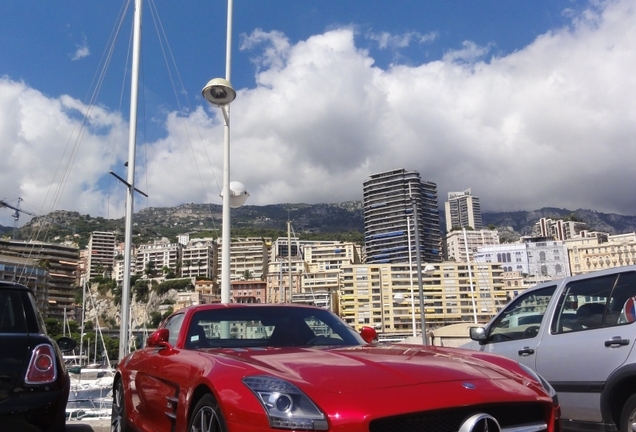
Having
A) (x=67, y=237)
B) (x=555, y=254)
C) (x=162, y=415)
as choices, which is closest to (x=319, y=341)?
(x=162, y=415)

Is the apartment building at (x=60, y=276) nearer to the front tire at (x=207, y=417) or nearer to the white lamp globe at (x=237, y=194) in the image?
the white lamp globe at (x=237, y=194)

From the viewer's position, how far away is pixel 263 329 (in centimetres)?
403

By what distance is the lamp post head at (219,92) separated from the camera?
11297mm

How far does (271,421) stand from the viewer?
2.28 metres

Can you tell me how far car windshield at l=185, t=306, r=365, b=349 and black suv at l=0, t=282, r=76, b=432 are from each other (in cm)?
94

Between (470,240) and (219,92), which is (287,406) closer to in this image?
(219,92)

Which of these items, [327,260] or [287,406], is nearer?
[287,406]

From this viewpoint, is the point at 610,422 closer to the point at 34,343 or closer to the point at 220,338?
the point at 220,338

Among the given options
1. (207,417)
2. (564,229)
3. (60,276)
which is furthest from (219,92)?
(564,229)

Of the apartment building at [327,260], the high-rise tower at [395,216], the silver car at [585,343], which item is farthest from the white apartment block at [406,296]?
the silver car at [585,343]

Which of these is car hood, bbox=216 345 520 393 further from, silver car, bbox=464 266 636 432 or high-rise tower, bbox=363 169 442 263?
high-rise tower, bbox=363 169 442 263

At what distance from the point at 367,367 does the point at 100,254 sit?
165543 mm

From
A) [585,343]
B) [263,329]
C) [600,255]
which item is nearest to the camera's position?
[263,329]

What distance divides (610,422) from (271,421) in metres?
2.88
